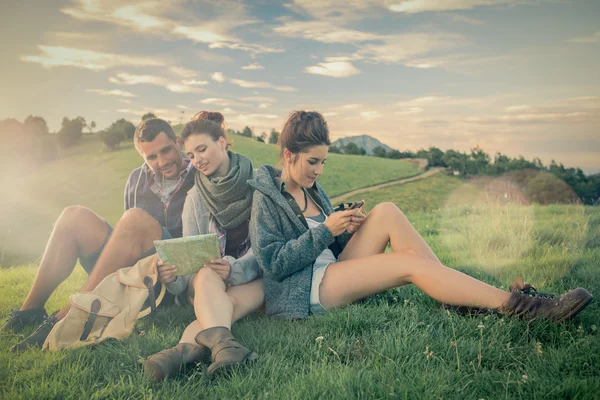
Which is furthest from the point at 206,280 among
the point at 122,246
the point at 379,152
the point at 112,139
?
the point at 379,152

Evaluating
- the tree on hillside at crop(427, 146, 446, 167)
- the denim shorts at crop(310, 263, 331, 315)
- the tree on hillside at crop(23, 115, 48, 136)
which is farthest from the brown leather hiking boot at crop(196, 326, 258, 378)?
the tree on hillside at crop(23, 115, 48, 136)

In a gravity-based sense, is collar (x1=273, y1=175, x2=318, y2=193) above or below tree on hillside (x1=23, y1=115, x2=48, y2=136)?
below

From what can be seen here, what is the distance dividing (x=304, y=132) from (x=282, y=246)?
91 centimetres

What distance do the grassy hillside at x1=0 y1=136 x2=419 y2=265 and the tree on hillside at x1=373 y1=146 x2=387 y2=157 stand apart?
1276 centimetres

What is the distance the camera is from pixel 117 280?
3625 mm

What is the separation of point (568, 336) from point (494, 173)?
5889 centimetres

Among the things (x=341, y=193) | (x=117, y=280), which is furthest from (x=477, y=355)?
(x=341, y=193)

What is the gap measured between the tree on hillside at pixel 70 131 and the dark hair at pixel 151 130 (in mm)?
66963

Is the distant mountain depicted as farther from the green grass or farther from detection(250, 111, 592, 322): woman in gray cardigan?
the green grass

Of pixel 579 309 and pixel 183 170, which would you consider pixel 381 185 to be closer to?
pixel 183 170

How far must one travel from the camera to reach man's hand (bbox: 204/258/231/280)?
3.48 metres

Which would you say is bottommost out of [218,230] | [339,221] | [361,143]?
[218,230]

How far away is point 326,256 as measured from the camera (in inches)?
152

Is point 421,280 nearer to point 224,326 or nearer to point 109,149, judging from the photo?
point 224,326
